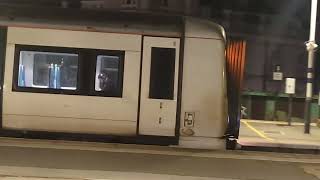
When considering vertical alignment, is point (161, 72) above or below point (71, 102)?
above

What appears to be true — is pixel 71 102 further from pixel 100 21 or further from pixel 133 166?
pixel 133 166

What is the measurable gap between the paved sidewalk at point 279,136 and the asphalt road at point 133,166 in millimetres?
4486

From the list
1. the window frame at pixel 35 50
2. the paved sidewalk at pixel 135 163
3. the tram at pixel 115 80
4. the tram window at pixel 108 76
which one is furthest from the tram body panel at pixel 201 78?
the window frame at pixel 35 50

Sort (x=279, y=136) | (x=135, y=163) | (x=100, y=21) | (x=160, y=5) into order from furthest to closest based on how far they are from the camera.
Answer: (x=160, y=5), (x=279, y=136), (x=100, y=21), (x=135, y=163)

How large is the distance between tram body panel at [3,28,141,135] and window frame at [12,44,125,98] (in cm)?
7

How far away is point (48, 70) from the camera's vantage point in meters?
12.3

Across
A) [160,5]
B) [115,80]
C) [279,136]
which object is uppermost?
[160,5]

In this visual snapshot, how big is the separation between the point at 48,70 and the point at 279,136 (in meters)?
8.85

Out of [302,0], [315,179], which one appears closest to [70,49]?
[315,179]

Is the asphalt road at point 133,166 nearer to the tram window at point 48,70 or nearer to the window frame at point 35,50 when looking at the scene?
the window frame at point 35,50

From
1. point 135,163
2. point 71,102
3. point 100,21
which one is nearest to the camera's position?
point 135,163

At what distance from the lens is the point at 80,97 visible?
12.3m

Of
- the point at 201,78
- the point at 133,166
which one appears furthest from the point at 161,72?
the point at 133,166

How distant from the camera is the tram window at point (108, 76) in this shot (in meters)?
12.2
